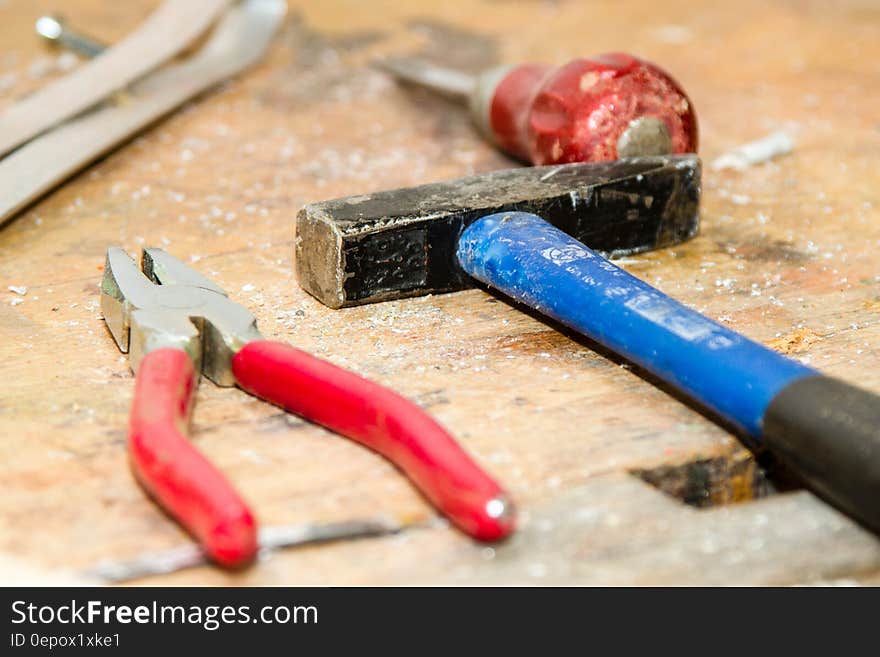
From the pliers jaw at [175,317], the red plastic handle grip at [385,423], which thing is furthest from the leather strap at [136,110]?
the red plastic handle grip at [385,423]

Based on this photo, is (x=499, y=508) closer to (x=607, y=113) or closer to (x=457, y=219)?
(x=457, y=219)

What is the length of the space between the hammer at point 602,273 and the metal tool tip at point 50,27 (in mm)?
1096

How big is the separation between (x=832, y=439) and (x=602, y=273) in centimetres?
33

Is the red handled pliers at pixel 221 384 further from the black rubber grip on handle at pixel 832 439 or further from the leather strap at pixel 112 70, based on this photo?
the leather strap at pixel 112 70

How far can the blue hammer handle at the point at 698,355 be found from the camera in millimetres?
883

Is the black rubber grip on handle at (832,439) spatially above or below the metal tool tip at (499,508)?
above

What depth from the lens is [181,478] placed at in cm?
84

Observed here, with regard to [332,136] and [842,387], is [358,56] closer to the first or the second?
[332,136]

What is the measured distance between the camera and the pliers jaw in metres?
1.06

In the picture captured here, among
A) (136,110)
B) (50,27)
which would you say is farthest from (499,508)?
(50,27)

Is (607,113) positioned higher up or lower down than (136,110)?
higher up

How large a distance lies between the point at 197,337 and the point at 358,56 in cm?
131

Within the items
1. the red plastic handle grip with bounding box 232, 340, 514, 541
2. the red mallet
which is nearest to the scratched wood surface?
the red plastic handle grip with bounding box 232, 340, 514, 541
